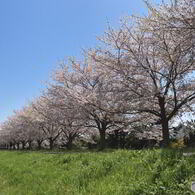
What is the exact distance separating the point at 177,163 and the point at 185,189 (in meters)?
1.56

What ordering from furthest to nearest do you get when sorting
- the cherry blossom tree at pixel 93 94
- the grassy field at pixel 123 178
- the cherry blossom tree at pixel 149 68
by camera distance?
1. the cherry blossom tree at pixel 93 94
2. the cherry blossom tree at pixel 149 68
3. the grassy field at pixel 123 178

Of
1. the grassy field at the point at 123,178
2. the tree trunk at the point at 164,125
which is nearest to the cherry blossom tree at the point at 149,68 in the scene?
the tree trunk at the point at 164,125

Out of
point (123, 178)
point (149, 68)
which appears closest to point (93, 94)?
point (149, 68)

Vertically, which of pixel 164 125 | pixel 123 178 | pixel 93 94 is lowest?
pixel 123 178

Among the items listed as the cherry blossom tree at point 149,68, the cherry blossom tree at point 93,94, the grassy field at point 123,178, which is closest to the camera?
the grassy field at point 123,178

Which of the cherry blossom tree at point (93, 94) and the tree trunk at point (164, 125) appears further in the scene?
the cherry blossom tree at point (93, 94)

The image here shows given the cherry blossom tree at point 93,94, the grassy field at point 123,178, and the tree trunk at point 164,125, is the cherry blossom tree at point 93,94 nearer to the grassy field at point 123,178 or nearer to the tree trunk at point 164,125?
the tree trunk at point 164,125

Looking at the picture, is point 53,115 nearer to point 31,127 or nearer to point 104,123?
point 104,123

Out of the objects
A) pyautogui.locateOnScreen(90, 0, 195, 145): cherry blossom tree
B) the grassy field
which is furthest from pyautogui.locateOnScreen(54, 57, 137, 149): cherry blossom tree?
the grassy field

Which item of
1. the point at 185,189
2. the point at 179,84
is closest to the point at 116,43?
the point at 179,84

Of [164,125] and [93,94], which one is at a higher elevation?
[93,94]

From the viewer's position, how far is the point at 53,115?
28.1m

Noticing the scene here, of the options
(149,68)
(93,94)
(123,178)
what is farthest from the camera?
(93,94)

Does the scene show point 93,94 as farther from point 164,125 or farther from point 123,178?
point 123,178
